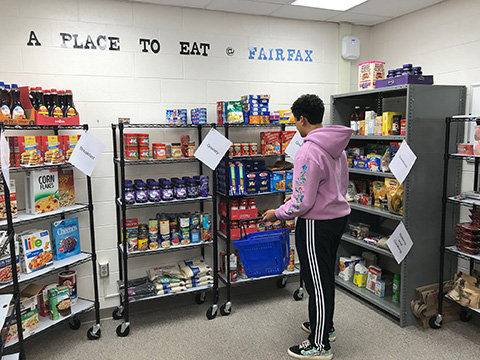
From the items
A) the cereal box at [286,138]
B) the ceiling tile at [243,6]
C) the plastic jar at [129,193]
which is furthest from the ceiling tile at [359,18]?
the plastic jar at [129,193]

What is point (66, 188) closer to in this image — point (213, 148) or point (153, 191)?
point (153, 191)

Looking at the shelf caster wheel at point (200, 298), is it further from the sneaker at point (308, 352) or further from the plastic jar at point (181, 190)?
the sneaker at point (308, 352)

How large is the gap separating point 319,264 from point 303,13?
2.38 meters

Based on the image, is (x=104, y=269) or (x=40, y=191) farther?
(x=104, y=269)

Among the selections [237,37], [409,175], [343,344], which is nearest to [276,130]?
[237,37]

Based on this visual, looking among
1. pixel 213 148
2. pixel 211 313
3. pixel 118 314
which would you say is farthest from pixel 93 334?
pixel 213 148

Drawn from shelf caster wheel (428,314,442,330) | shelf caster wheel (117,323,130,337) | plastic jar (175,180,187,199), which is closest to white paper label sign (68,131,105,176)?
plastic jar (175,180,187,199)

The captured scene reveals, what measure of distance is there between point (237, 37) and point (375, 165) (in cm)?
171

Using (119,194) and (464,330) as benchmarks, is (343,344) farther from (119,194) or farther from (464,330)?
(119,194)

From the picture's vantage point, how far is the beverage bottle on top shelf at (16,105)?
104 inches

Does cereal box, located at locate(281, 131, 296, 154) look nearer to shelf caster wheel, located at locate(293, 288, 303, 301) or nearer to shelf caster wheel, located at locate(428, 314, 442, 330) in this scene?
shelf caster wheel, located at locate(293, 288, 303, 301)

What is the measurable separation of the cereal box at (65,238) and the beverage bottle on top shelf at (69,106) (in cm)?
80

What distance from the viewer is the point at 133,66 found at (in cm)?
340

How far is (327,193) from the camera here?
255 centimetres
